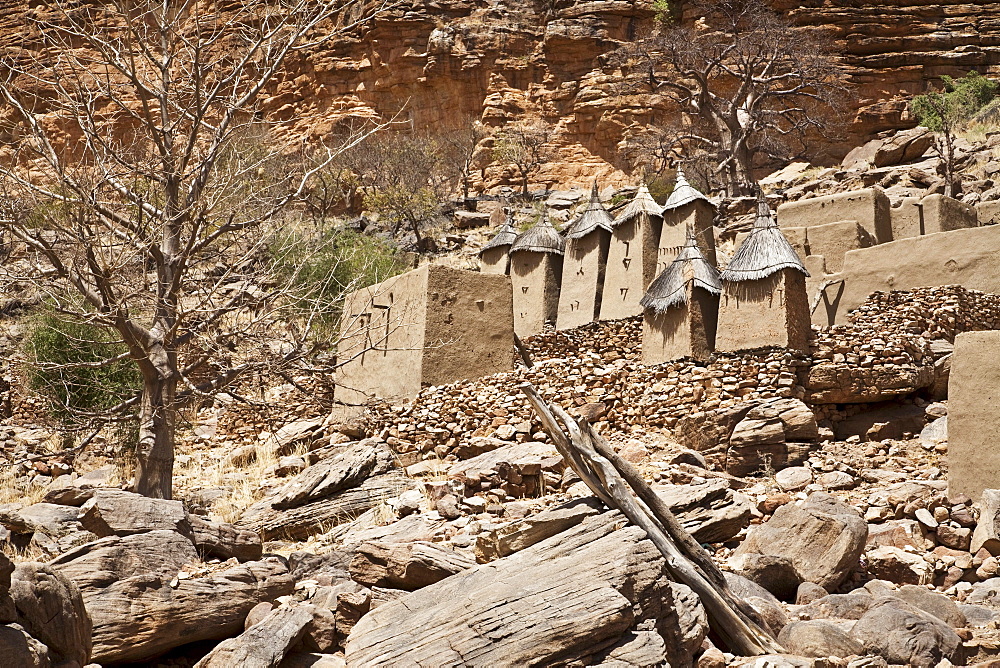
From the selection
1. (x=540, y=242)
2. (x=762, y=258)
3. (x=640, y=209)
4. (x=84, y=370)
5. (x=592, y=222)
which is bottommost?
(x=84, y=370)

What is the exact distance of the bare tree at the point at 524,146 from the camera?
3600cm

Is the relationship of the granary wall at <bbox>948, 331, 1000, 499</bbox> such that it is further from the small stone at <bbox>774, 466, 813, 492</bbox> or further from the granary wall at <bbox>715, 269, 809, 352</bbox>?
the granary wall at <bbox>715, 269, 809, 352</bbox>

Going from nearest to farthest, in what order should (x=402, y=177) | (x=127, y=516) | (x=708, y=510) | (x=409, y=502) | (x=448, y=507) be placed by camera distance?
(x=127, y=516)
(x=708, y=510)
(x=448, y=507)
(x=409, y=502)
(x=402, y=177)

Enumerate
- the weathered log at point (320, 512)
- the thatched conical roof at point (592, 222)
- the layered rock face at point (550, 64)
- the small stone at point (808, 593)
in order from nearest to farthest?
the small stone at point (808, 593) → the weathered log at point (320, 512) → the thatched conical roof at point (592, 222) → the layered rock face at point (550, 64)

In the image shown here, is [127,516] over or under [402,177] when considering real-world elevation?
under

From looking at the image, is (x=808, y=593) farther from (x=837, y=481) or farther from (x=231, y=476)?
(x=231, y=476)

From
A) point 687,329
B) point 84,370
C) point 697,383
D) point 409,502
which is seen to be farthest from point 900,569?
point 84,370

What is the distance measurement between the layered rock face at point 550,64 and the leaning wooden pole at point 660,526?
99.2 feet

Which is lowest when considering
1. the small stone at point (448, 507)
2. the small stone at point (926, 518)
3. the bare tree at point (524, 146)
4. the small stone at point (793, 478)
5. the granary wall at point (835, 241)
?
the small stone at point (448, 507)

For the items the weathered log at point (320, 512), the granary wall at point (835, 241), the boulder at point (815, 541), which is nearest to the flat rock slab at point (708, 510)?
the boulder at point (815, 541)

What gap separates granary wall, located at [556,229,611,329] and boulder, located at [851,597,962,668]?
9.35 m

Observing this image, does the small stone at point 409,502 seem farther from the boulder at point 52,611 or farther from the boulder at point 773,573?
the boulder at point 52,611

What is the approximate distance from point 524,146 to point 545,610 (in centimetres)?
3318

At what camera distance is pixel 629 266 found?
14352mm
